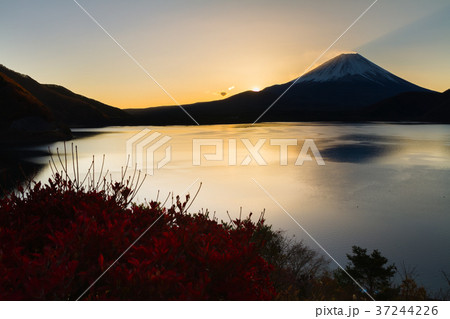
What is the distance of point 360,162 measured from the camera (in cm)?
3956

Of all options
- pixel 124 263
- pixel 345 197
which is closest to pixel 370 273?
pixel 124 263

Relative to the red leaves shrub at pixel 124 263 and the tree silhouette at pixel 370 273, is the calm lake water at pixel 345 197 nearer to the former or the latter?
the tree silhouette at pixel 370 273

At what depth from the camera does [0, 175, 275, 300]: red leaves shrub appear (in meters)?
2.35

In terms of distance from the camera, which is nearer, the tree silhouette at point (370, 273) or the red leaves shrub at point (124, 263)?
the red leaves shrub at point (124, 263)

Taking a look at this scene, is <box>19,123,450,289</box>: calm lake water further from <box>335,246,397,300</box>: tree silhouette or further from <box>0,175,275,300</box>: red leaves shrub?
<box>0,175,275,300</box>: red leaves shrub

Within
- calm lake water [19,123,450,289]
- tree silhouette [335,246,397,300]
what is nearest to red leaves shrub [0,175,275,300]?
tree silhouette [335,246,397,300]

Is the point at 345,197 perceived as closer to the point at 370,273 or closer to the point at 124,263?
the point at 370,273

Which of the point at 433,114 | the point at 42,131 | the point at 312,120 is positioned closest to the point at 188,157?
the point at 42,131

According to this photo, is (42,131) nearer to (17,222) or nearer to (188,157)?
(188,157)

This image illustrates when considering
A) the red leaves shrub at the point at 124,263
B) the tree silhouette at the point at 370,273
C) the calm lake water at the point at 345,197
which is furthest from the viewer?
the calm lake water at the point at 345,197

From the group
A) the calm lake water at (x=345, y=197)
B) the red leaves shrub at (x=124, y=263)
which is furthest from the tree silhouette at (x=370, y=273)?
the red leaves shrub at (x=124, y=263)

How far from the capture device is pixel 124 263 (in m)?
2.68

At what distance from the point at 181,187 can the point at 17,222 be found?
72.6 feet

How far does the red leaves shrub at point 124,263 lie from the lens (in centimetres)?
235
